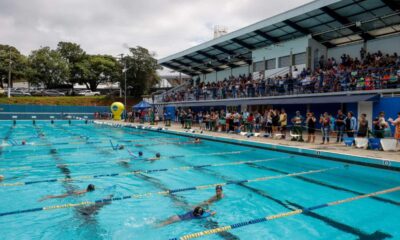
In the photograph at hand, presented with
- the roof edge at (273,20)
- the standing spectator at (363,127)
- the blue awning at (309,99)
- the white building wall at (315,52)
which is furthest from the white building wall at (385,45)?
the standing spectator at (363,127)

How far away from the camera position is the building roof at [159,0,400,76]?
16938 millimetres

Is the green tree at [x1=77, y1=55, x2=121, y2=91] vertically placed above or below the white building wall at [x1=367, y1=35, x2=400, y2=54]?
above

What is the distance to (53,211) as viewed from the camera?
19.5ft

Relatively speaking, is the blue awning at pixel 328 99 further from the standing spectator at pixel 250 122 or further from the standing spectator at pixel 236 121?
the standing spectator at pixel 236 121

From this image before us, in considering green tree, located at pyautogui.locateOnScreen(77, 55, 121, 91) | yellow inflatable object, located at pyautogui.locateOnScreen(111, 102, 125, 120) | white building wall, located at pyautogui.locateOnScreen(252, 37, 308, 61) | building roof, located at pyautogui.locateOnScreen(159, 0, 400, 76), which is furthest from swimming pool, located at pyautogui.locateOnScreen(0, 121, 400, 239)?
green tree, located at pyautogui.locateOnScreen(77, 55, 121, 91)

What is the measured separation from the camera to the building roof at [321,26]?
16938mm

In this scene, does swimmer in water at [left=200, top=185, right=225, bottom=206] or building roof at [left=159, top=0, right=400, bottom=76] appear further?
building roof at [left=159, top=0, right=400, bottom=76]

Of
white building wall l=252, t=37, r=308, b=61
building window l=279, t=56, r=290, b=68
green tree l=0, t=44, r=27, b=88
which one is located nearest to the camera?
white building wall l=252, t=37, r=308, b=61

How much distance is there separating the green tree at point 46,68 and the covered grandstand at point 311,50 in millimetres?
30169

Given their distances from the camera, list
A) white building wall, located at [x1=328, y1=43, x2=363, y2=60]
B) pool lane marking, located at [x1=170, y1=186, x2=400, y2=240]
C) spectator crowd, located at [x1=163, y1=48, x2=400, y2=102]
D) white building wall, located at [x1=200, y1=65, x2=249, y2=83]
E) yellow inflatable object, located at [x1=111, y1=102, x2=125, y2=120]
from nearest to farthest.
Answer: pool lane marking, located at [x1=170, y1=186, x2=400, y2=240]
spectator crowd, located at [x1=163, y1=48, x2=400, y2=102]
white building wall, located at [x1=328, y1=43, x2=363, y2=60]
white building wall, located at [x1=200, y1=65, x2=249, y2=83]
yellow inflatable object, located at [x1=111, y1=102, x2=125, y2=120]

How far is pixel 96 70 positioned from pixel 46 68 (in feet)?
25.7

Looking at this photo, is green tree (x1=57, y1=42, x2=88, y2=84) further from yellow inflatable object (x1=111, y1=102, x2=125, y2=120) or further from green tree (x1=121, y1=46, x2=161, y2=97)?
yellow inflatable object (x1=111, y1=102, x2=125, y2=120)

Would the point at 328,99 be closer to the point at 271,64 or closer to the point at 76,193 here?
the point at 271,64

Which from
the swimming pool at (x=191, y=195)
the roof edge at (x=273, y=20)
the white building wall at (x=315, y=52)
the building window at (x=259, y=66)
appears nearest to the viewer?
the swimming pool at (x=191, y=195)
